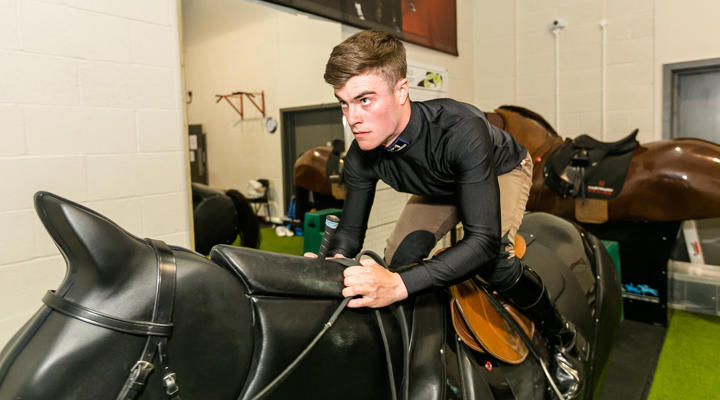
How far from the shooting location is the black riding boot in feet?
4.29

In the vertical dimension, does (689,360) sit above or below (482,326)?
below

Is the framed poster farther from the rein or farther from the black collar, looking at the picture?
the rein

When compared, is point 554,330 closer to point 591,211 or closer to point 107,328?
point 107,328

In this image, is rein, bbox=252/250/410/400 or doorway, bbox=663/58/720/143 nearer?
rein, bbox=252/250/410/400

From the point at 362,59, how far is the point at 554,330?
1044 mm

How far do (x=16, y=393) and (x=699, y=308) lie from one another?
11.9ft

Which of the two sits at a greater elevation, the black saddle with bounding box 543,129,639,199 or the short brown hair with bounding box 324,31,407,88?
the short brown hair with bounding box 324,31,407,88

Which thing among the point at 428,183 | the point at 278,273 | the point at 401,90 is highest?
the point at 401,90

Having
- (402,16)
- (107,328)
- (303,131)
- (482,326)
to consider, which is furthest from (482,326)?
(402,16)

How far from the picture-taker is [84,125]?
1946mm

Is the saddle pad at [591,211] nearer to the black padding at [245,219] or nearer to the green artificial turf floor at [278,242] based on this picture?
the green artificial turf floor at [278,242]

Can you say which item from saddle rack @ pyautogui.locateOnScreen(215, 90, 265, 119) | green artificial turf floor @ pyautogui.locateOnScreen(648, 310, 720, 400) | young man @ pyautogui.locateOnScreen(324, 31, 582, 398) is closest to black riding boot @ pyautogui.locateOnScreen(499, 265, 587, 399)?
young man @ pyautogui.locateOnScreen(324, 31, 582, 398)

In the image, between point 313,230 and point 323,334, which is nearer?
point 323,334

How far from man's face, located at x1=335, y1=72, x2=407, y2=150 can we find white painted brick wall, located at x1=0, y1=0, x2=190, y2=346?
1.48 meters
